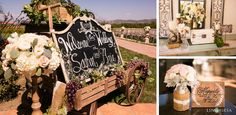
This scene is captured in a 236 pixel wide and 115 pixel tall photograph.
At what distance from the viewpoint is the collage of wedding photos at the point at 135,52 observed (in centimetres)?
212

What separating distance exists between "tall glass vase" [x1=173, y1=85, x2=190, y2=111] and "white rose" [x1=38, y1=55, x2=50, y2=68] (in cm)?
93

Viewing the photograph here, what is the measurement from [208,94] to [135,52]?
0.71 m

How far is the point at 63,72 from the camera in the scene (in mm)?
2084

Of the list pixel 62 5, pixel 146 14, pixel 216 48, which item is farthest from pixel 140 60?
pixel 62 5

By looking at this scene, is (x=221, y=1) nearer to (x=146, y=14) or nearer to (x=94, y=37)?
(x=146, y=14)

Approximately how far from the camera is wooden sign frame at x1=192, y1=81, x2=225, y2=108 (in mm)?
2252

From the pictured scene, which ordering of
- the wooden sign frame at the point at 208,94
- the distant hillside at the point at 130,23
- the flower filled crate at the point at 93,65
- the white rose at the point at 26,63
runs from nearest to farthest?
the white rose at the point at 26,63 → the flower filled crate at the point at 93,65 → the wooden sign frame at the point at 208,94 → the distant hillside at the point at 130,23

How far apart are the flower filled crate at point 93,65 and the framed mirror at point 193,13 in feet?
1.72

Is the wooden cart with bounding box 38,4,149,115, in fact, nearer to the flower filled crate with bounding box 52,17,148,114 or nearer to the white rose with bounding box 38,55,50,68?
the flower filled crate with bounding box 52,17,148,114

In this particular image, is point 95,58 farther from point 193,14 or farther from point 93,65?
point 193,14

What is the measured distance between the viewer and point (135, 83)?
259 cm

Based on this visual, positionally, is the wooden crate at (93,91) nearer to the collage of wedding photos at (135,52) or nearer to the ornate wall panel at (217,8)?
the collage of wedding photos at (135,52)

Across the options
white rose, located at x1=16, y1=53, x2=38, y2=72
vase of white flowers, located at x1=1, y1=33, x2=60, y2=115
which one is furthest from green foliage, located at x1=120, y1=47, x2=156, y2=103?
white rose, located at x1=16, y1=53, x2=38, y2=72

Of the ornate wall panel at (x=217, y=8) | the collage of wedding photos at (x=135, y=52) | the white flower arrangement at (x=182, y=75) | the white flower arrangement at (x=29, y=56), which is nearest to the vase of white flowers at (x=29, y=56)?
the white flower arrangement at (x=29, y=56)
